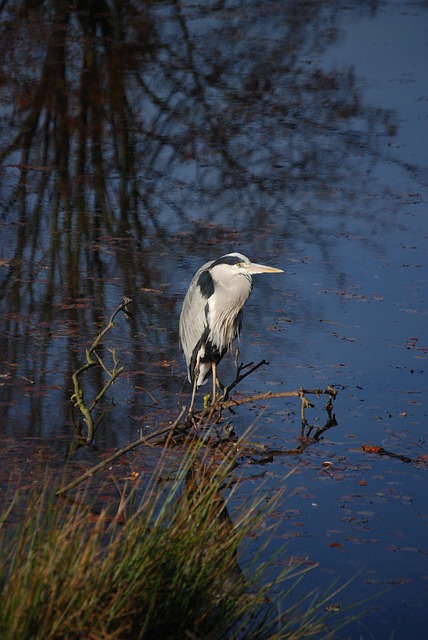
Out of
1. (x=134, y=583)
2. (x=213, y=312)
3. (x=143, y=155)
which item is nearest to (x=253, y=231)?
(x=143, y=155)

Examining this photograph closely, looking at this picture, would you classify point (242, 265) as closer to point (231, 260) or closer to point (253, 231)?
point (231, 260)

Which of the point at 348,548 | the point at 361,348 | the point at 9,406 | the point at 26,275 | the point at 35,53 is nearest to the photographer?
the point at 348,548

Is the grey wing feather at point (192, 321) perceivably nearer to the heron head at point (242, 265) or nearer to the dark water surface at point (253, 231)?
the dark water surface at point (253, 231)

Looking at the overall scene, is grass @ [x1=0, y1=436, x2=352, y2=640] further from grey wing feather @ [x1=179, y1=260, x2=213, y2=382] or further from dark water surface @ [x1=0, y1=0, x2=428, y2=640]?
grey wing feather @ [x1=179, y1=260, x2=213, y2=382]

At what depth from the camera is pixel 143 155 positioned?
12.4 metres

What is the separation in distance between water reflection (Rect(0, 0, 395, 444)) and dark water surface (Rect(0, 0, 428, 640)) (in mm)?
33

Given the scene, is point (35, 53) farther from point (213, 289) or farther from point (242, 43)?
point (213, 289)

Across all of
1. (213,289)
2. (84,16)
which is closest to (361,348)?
(213,289)

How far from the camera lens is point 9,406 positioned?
6738mm

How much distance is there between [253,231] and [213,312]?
3.35m

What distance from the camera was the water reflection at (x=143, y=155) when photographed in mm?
8234

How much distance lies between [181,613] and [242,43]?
1457 centimetres

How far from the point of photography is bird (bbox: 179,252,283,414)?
7.10 meters

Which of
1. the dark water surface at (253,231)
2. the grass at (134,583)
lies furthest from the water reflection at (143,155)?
the grass at (134,583)
